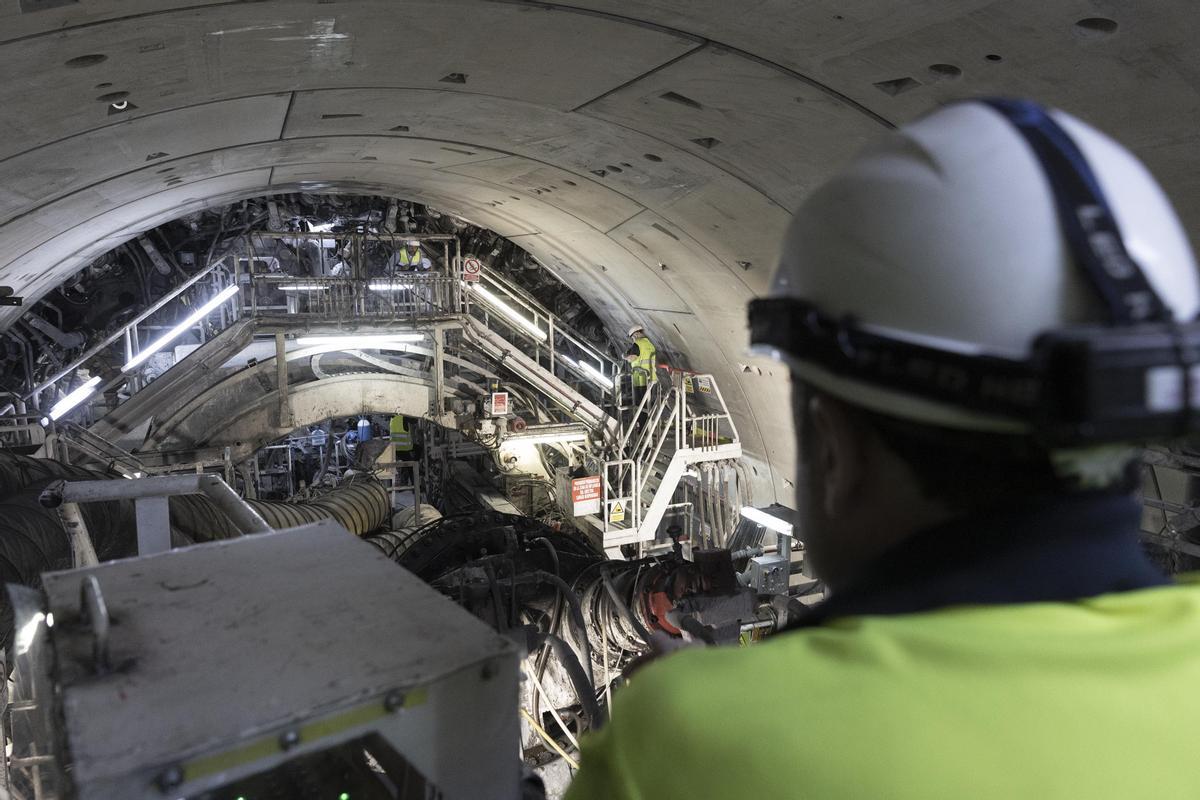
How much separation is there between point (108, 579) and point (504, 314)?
11.8m

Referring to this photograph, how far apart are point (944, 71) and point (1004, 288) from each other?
13.6ft

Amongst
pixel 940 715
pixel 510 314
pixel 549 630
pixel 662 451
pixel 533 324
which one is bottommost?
pixel 549 630

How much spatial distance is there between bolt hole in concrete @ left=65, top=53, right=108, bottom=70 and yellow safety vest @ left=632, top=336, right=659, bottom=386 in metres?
9.31

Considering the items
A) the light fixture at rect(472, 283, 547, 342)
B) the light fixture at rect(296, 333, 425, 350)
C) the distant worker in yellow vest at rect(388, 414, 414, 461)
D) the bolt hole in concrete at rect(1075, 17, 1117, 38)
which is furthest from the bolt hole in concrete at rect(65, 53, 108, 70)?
the distant worker in yellow vest at rect(388, 414, 414, 461)

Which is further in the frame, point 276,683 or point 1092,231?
point 276,683

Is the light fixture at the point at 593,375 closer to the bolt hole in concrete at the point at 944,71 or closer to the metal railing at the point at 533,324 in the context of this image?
the metal railing at the point at 533,324

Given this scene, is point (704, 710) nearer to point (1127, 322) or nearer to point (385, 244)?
point (1127, 322)

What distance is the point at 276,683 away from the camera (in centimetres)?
134

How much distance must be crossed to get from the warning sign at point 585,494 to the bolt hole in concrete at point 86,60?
8281 mm

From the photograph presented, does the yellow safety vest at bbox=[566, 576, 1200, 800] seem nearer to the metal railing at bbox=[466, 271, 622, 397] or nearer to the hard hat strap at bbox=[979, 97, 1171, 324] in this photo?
the hard hat strap at bbox=[979, 97, 1171, 324]

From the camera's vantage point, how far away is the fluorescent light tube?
988 centimetres

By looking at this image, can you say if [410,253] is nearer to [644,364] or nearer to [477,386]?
[477,386]

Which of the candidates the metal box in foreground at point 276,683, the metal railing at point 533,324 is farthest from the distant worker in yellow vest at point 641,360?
the metal box in foreground at point 276,683

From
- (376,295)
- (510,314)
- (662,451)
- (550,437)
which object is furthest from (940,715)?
(510,314)
